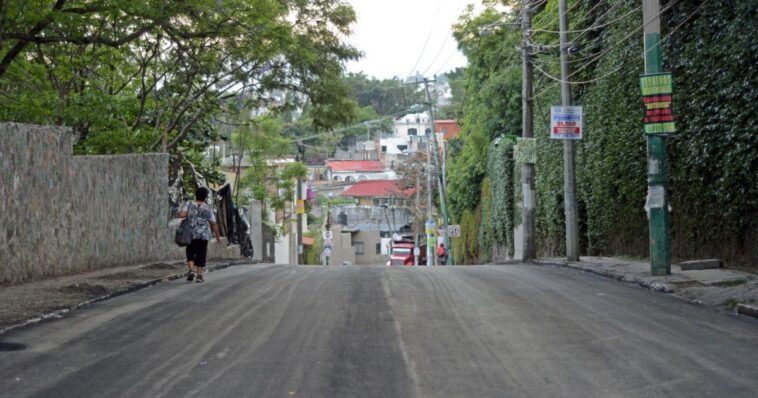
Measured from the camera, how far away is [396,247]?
65.4m

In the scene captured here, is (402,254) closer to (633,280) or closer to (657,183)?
(633,280)

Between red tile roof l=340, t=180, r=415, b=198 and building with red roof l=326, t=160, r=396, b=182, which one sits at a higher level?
building with red roof l=326, t=160, r=396, b=182

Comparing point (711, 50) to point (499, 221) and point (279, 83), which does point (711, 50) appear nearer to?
point (279, 83)

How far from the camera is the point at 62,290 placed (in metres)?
15.3

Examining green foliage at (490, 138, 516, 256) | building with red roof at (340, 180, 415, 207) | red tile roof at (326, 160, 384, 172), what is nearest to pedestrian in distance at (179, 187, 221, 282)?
green foliage at (490, 138, 516, 256)

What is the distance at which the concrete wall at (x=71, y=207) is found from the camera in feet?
53.4

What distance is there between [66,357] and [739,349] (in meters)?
6.29

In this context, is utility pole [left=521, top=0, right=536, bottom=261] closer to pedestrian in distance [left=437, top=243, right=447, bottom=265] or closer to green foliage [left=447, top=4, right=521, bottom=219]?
green foliage [left=447, top=4, right=521, bottom=219]

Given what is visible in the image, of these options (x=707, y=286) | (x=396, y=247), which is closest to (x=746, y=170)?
(x=707, y=286)

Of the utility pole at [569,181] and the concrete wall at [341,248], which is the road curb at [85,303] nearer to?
the utility pole at [569,181]

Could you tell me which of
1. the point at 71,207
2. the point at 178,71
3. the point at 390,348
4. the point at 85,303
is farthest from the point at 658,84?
the point at 178,71

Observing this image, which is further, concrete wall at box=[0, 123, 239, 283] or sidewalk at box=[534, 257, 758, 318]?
concrete wall at box=[0, 123, 239, 283]

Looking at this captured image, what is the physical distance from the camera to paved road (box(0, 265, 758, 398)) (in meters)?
7.75

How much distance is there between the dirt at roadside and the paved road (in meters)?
0.52
